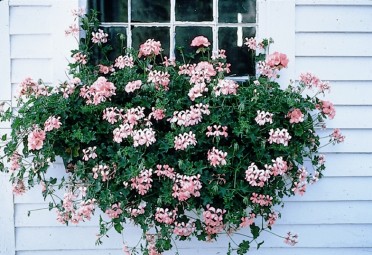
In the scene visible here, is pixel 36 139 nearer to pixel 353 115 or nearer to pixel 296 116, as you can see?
pixel 296 116

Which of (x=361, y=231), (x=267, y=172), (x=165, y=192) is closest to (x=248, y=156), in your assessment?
(x=267, y=172)

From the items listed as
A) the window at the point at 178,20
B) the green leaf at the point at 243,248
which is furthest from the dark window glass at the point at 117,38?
the green leaf at the point at 243,248

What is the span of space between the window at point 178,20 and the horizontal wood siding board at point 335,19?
27 cm

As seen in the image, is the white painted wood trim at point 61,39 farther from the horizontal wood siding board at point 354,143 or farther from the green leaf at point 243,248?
the horizontal wood siding board at point 354,143

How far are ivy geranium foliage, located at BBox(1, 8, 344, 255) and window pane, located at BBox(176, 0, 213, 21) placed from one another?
0.25 metres

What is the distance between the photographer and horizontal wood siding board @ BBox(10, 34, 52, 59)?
309 cm

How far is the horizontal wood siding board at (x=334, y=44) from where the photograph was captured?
3150mm

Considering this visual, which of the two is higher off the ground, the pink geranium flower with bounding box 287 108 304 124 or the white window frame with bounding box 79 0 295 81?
the white window frame with bounding box 79 0 295 81

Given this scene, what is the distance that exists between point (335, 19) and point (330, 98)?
0.44m

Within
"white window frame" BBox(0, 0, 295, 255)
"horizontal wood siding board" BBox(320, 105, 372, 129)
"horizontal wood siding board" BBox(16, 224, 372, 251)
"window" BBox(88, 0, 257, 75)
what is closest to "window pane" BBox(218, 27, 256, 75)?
"window" BBox(88, 0, 257, 75)

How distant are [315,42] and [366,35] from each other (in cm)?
29

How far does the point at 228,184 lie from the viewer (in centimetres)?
283

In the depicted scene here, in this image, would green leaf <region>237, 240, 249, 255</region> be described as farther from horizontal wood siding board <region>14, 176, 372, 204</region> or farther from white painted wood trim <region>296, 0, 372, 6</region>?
white painted wood trim <region>296, 0, 372, 6</region>

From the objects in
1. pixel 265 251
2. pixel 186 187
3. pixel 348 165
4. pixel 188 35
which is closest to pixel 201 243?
pixel 265 251
